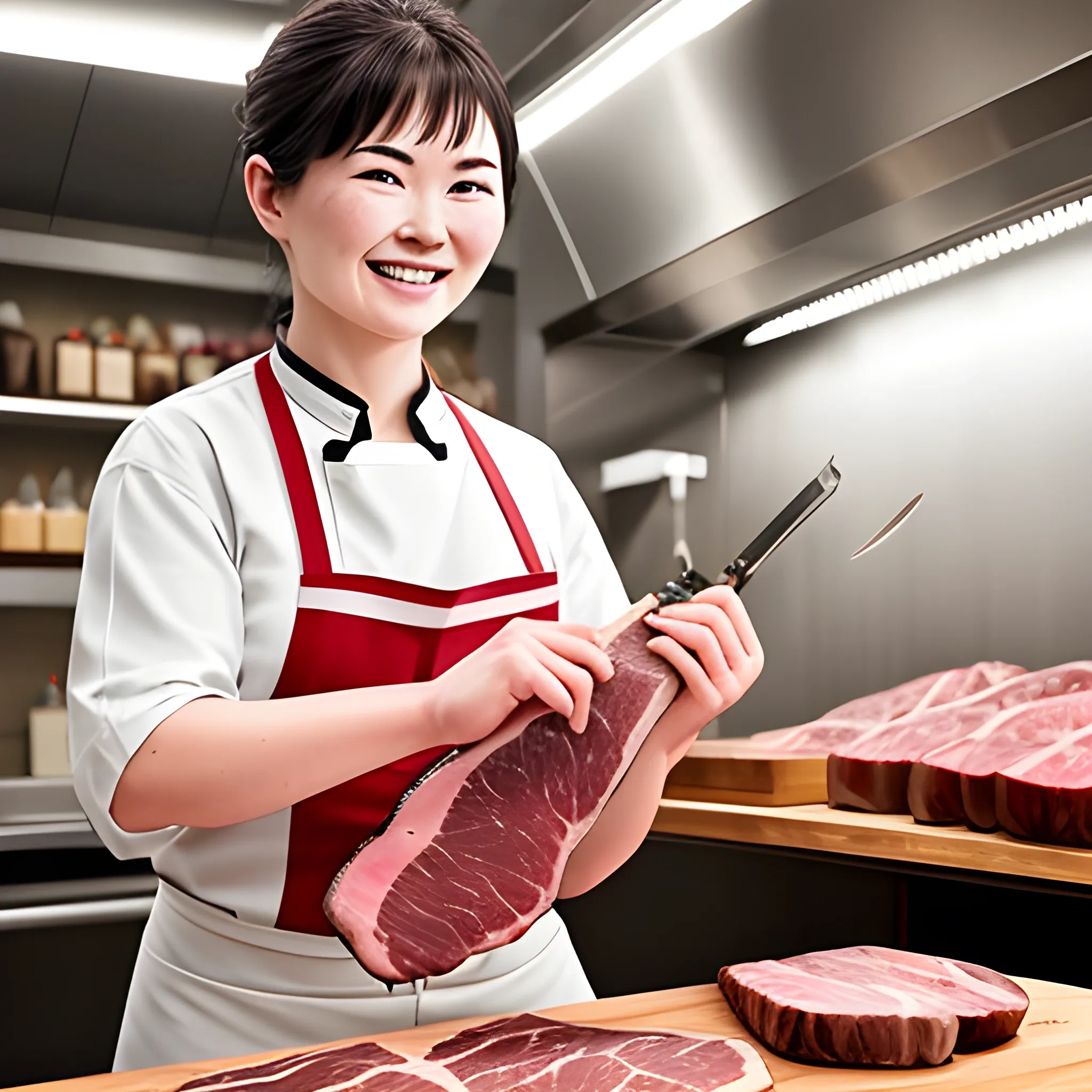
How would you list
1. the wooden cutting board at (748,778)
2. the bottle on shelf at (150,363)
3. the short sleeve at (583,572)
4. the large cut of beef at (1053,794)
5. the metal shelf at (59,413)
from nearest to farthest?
the short sleeve at (583,572) < the large cut of beef at (1053,794) < the wooden cutting board at (748,778) < the metal shelf at (59,413) < the bottle on shelf at (150,363)

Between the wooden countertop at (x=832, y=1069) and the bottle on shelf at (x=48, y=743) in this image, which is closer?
the wooden countertop at (x=832, y=1069)

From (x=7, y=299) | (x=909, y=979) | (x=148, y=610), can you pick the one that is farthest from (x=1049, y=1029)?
(x=7, y=299)

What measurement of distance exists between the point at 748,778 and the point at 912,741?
27 centimetres

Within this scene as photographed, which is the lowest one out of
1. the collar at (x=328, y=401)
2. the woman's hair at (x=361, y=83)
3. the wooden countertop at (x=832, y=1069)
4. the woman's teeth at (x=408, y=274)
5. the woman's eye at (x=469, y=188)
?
the wooden countertop at (x=832, y=1069)

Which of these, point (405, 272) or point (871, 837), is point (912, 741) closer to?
point (871, 837)

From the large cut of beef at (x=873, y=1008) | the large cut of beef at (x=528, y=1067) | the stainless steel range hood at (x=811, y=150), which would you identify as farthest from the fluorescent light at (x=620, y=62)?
the large cut of beef at (x=528, y=1067)

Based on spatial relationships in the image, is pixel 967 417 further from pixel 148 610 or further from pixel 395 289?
pixel 148 610

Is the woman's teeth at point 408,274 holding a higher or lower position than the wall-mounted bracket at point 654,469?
lower

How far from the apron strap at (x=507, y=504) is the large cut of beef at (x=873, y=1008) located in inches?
16.0

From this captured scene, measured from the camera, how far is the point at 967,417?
200 cm

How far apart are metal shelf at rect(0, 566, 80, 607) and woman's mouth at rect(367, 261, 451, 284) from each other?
1628mm

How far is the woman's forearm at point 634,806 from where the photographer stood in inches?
40.6

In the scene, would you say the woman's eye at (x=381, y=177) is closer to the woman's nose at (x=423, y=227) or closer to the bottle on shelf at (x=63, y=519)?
the woman's nose at (x=423, y=227)

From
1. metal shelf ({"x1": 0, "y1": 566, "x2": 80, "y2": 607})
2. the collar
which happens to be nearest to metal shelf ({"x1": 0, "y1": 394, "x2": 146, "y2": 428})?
metal shelf ({"x1": 0, "y1": 566, "x2": 80, "y2": 607})
